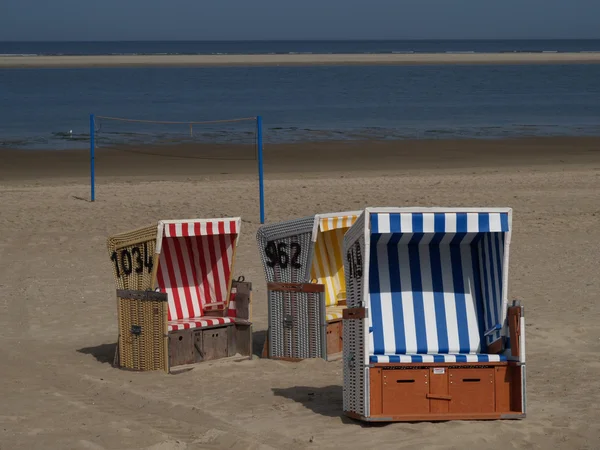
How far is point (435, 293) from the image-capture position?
7.14m

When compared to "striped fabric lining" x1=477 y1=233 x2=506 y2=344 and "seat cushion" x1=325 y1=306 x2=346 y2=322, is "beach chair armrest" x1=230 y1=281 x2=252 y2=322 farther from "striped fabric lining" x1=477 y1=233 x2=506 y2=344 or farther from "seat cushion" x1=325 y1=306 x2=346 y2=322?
"striped fabric lining" x1=477 y1=233 x2=506 y2=344

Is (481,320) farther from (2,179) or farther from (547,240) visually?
(2,179)

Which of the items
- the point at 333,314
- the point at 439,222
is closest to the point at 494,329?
the point at 439,222

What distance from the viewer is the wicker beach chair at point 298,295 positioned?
27.7 feet

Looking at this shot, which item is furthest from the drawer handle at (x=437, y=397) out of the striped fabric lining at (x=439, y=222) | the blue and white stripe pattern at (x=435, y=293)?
the striped fabric lining at (x=439, y=222)

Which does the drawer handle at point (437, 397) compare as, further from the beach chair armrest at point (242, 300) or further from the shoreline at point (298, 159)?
the shoreline at point (298, 159)

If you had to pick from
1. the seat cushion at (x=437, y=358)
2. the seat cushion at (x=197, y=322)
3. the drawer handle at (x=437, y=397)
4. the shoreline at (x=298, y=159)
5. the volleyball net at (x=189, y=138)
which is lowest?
the drawer handle at (x=437, y=397)

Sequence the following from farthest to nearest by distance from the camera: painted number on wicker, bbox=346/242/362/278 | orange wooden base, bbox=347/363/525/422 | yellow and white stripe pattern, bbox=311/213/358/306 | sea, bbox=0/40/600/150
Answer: sea, bbox=0/40/600/150
yellow and white stripe pattern, bbox=311/213/358/306
painted number on wicker, bbox=346/242/362/278
orange wooden base, bbox=347/363/525/422

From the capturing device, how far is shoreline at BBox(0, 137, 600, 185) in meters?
22.7

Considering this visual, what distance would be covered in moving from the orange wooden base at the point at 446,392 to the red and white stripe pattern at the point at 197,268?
8.47ft

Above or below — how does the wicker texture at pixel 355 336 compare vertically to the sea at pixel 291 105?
below

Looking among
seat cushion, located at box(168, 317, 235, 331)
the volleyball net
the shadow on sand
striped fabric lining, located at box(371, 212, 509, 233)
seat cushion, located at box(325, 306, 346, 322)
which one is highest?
the volleyball net

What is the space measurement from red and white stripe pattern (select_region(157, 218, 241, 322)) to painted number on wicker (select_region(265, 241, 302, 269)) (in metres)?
0.36

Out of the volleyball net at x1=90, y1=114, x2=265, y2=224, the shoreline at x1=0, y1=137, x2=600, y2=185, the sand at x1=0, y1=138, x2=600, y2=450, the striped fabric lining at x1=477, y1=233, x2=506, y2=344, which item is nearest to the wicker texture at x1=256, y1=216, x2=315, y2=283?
the sand at x1=0, y1=138, x2=600, y2=450
